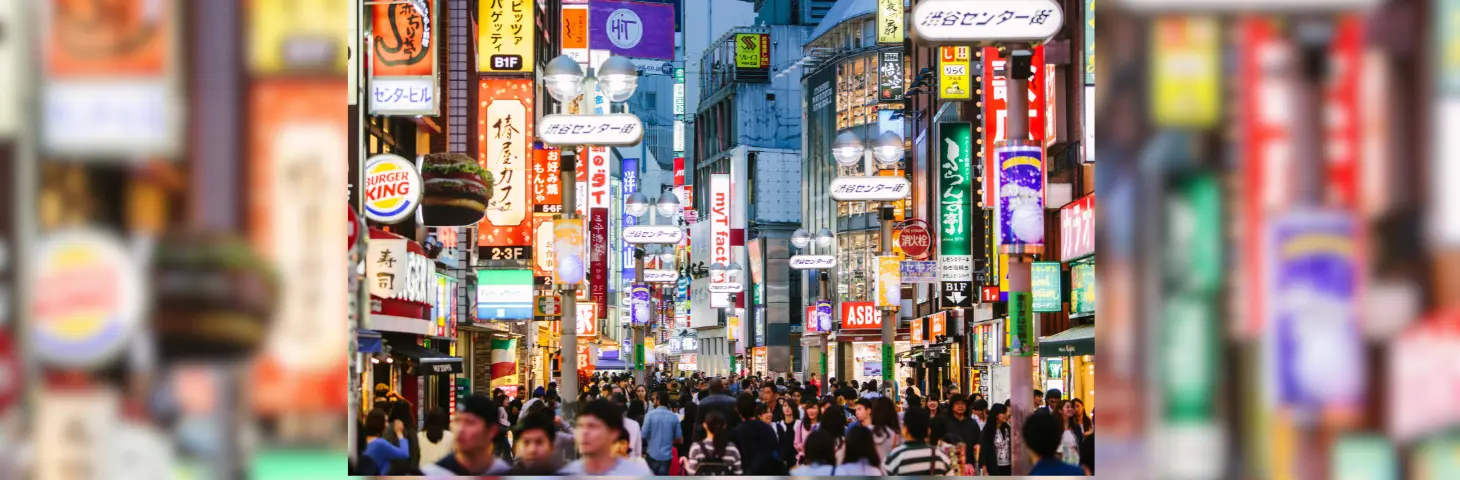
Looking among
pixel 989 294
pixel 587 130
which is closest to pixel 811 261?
pixel 989 294

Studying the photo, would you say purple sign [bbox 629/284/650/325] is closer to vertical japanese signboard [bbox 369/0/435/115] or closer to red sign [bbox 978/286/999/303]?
red sign [bbox 978/286/999/303]

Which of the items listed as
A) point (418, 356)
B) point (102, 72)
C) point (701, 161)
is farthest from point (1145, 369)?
point (701, 161)

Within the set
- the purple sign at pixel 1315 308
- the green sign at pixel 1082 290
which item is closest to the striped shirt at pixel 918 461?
the purple sign at pixel 1315 308

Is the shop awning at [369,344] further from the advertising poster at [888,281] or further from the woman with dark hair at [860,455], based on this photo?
the advertising poster at [888,281]

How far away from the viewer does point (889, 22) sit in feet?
183

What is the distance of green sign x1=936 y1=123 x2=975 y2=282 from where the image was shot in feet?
114

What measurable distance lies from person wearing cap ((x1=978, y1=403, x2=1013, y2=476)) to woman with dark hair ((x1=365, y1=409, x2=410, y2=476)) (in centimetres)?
635

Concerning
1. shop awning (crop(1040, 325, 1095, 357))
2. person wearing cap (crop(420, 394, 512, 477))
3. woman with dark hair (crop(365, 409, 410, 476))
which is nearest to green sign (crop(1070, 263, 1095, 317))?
shop awning (crop(1040, 325, 1095, 357))

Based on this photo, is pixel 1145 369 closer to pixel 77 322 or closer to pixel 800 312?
pixel 77 322

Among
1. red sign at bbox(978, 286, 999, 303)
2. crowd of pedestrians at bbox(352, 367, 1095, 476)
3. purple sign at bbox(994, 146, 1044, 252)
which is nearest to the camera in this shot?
crowd of pedestrians at bbox(352, 367, 1095, 476)

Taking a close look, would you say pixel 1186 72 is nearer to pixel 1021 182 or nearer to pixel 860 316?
pixel 1021 182

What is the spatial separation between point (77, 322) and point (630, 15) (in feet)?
144

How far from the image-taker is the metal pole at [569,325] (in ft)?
68.6

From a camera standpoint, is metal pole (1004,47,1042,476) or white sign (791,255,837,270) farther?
white sign (791,255,837,270)
